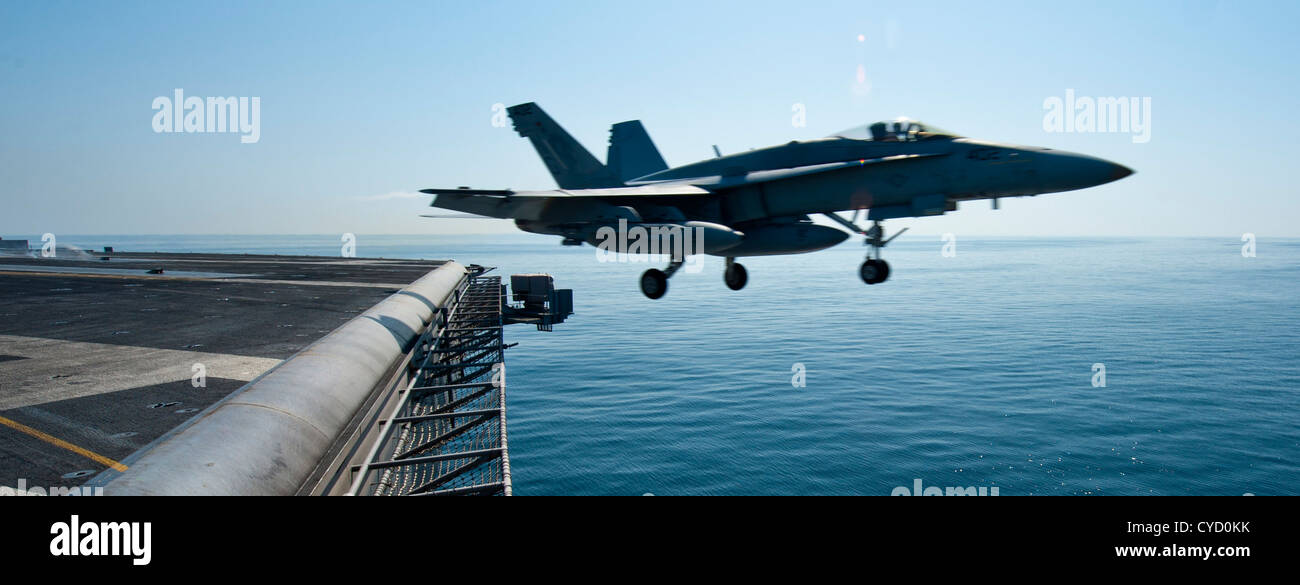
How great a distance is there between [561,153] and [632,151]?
2.78 m

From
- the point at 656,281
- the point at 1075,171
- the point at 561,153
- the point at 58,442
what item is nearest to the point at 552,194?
the point at 656,281

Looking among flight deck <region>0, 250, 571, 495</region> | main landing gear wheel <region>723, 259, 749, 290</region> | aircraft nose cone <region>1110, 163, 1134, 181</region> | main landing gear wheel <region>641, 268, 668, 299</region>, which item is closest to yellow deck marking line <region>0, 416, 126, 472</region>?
flight deck <region>0, 250, 571, 495</region>

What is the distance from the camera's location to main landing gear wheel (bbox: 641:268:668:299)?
17938mm

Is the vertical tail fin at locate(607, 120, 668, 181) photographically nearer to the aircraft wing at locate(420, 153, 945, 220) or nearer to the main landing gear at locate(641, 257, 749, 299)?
the aircraft wing at locate(420, 153, 945, 220)

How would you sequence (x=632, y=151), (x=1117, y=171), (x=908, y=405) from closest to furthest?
(x=1117, y=171) < (x=632, y=151) < (x=908, y=405)

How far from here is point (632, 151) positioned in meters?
24.3

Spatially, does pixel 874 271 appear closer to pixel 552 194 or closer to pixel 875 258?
pixel 875 258

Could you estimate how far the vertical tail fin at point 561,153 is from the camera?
24125 millimetres

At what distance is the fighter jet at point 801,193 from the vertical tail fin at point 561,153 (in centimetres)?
422

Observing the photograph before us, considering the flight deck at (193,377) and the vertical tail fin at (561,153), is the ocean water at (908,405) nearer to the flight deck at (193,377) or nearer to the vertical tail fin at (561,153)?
the vertical tail fin at (561,153)
